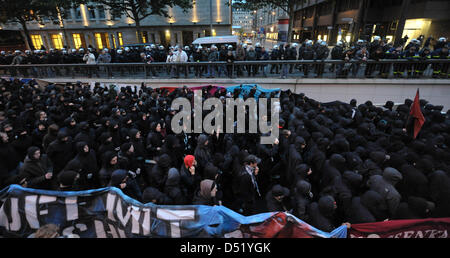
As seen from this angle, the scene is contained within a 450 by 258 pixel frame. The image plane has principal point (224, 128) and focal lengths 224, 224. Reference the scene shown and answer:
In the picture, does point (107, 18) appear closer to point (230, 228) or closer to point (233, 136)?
point (233, 136)

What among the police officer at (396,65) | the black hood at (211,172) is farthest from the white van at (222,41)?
the black hood at (211,172)

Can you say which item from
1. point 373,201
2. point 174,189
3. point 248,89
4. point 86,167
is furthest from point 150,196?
point 248,89

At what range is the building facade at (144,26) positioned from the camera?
3059 centimetres

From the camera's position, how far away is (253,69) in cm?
1188

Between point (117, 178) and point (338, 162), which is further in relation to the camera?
point (338, 162)

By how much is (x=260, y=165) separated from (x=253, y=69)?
768 centimetres

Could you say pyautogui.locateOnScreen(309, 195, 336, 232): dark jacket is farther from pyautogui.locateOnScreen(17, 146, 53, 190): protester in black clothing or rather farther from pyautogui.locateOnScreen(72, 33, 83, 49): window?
pyautogui.locateOnScreen(72, 33, 83, 49): window

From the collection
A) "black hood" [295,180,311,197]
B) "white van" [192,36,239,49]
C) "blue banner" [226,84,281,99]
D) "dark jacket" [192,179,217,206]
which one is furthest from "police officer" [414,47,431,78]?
"dark jacket" [192,179,217,206]

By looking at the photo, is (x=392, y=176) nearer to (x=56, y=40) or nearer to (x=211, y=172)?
(x=211, y=172)

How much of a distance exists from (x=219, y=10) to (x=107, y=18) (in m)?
16.4

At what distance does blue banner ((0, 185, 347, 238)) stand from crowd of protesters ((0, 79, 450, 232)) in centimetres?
31

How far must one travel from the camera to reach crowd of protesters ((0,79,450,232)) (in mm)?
3770

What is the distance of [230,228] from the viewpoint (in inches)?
130
